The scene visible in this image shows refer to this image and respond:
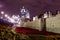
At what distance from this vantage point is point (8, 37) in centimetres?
729

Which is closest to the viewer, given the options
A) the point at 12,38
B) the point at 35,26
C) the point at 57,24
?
the point at 12,38

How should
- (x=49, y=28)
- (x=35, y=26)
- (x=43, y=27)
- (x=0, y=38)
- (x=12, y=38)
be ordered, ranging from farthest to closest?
(x=35, y=26)
(x=43, y=27)
(x=49, y=28)
(x=12, y=38)
(x=0, y=38)

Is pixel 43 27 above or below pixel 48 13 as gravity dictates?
below

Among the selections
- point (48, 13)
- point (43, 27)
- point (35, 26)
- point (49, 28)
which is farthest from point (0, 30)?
point (48, 13)

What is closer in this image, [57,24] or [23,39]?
[23,39]

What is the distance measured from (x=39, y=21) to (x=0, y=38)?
11383 millimetres

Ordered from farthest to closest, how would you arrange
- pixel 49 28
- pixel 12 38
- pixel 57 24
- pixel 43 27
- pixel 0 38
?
pixel 43 27 < pixel 49 28 < pixel 57 24 < pixel 12 38 < pixel 0 38

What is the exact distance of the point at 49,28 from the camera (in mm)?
16250

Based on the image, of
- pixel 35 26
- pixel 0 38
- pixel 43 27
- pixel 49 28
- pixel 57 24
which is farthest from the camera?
pixel 35 26

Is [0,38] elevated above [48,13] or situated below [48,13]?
below

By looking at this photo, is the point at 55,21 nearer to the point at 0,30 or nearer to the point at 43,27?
the point at 43,27

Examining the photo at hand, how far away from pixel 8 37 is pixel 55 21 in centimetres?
822

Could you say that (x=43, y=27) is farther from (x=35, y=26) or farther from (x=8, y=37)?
(x=8, y=37)

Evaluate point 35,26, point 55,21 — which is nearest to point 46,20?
point 55,21
